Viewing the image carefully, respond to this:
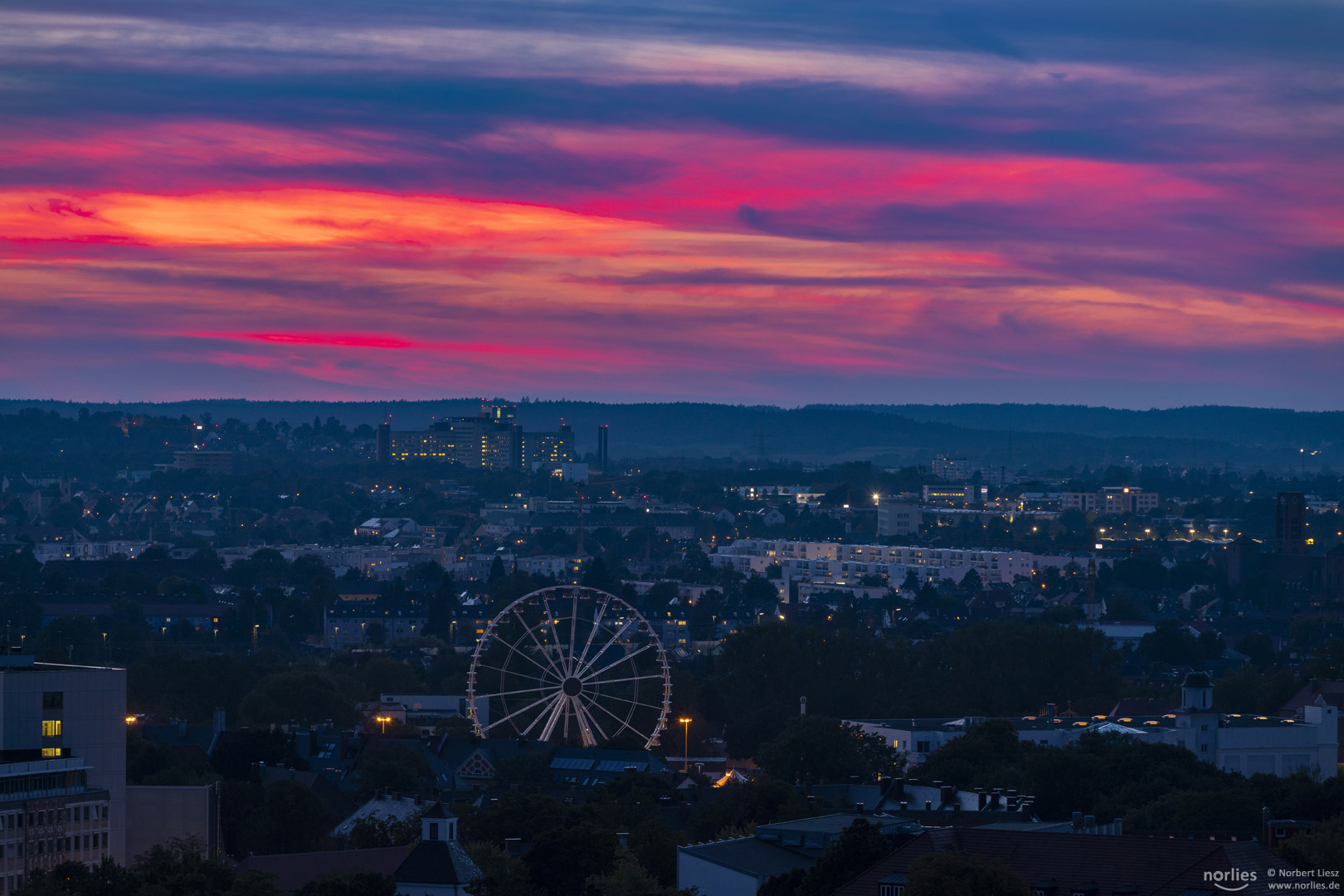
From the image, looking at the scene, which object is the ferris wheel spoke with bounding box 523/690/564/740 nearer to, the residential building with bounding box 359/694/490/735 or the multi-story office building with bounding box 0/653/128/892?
the residential building with bounding box 359/694/490/735

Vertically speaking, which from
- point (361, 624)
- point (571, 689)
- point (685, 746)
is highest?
point (571, 689)

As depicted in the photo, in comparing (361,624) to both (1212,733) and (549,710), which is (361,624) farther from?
(1212,733)

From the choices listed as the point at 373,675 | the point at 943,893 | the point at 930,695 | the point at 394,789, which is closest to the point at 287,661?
the point at 373,675

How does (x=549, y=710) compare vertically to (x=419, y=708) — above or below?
above

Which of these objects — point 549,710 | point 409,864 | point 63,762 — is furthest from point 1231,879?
point 549,710

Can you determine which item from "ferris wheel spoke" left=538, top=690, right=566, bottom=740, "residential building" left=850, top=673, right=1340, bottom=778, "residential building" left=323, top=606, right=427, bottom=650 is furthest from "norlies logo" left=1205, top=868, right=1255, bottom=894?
"residential building" left=323, top=606, right=427, bottom=650

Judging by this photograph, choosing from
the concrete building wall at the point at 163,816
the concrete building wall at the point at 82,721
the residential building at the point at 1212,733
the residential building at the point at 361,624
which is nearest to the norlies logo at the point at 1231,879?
the concrete building wall at the point at 82,721

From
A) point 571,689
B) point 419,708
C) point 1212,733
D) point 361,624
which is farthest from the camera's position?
point 361,624

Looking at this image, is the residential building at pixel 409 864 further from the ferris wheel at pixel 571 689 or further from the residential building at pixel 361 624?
the residential building at pixel 361 624

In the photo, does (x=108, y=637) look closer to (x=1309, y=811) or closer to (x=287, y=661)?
(x=287, y=661)
